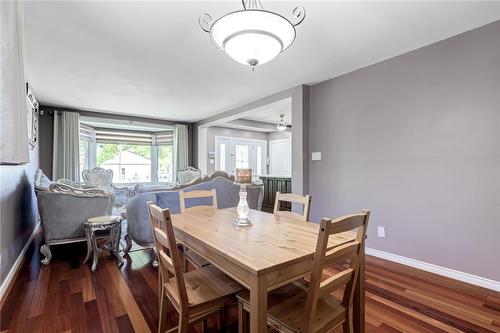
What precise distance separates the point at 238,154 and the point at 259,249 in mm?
6519

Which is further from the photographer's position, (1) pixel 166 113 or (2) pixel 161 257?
(1) pixel 166 113

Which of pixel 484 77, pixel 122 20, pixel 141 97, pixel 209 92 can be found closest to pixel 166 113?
pixel 141 97

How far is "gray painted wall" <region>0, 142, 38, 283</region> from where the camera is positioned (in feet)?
7.33

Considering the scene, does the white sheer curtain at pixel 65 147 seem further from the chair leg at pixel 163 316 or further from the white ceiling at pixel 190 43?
the chair leg at pixel 163 316

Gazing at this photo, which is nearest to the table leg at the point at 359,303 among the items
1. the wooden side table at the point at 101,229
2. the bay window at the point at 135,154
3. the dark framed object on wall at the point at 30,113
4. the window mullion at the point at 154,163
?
the wooden side table at the point at 101,229

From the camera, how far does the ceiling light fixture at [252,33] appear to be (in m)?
1.42

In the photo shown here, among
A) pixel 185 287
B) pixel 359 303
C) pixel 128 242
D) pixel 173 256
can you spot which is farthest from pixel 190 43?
pixel 359 303

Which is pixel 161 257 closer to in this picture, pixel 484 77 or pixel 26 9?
pixel 26 9

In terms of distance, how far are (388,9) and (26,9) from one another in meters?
2.92

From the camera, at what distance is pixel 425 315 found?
6.00 ft

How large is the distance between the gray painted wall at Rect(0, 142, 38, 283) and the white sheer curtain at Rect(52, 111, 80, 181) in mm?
1687

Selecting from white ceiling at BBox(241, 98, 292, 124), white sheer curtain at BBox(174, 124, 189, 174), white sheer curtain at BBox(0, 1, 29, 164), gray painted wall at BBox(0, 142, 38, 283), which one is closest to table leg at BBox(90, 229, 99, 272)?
gray painted wall at BBox(0, 142, 38, 283)

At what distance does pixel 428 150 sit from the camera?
2.63 metres

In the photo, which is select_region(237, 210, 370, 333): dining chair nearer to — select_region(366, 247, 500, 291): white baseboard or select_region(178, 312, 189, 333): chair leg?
select_region(178, 312, 189, 333): chair leg
